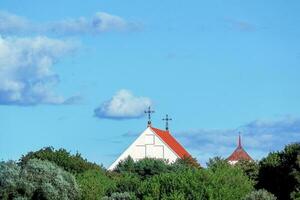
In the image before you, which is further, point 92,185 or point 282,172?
point 282,172

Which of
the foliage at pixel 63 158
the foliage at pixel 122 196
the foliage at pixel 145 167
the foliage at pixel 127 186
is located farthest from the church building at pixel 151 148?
the foliage at pixel 122 196

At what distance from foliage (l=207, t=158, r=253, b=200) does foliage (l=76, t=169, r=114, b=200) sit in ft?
21.3

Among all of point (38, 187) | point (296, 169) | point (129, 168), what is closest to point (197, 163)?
point (129, 168)

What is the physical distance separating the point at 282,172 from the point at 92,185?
1235cm

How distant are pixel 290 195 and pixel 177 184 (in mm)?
9922

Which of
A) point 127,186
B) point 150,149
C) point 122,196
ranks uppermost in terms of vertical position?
point 150,149

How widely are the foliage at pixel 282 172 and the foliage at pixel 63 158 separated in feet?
38.7

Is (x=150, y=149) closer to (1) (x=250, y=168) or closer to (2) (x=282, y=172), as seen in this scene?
(1) (x=250, y=168)

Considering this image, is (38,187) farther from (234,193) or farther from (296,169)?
(296,169)

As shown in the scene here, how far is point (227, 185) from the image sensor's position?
4256 centimetres

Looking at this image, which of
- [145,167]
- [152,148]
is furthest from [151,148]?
[145,167]

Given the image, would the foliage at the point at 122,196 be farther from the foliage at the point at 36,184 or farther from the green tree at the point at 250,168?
the green tree at the point at 250,168

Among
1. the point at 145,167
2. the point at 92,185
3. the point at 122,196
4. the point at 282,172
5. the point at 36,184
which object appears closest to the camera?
the point at 122,196

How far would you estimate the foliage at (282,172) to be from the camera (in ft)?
167
